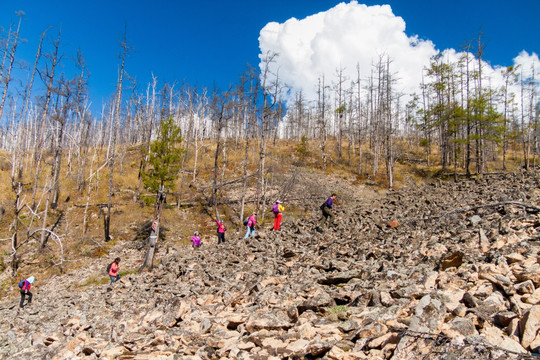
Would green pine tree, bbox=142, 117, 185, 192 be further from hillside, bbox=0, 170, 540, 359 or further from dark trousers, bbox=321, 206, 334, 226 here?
dark trousers, bbox=321, 206, 334, 226

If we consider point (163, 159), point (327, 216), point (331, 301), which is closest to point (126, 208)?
point (163, 159)

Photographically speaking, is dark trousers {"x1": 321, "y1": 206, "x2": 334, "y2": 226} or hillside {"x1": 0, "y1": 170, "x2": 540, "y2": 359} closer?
hillside {"x1": 0, "y1": 170, "x2": 540, "y2": 359}

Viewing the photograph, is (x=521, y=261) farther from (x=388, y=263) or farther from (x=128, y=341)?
(x=128, y=341)

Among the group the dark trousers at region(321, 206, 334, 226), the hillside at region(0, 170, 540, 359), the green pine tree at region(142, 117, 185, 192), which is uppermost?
the green pine tree at region(142, 117, 185, 192)

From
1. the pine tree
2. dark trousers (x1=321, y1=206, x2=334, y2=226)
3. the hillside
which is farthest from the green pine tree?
dark trousers (x1=321, y1=206, x2=334, y2=226)

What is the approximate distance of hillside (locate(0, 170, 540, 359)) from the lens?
3.75 metres

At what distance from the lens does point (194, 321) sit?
19.9 feet

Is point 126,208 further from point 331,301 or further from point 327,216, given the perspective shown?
point 331,301

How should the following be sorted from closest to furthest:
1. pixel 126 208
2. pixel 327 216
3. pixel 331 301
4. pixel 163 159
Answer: pixel 331 301 < pixel 327 216 < pixel 163 159 < pixel 126 208

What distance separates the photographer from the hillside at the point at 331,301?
375 cm

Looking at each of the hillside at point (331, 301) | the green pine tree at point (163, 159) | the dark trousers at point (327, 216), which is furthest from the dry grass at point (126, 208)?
the dark trousers at point (327, 216)

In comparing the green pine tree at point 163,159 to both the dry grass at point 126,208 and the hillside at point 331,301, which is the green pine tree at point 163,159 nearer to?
the dry grass at point 126,208

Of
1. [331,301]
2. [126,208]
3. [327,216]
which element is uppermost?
[327,216]

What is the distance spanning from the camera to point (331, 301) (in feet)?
18.9
